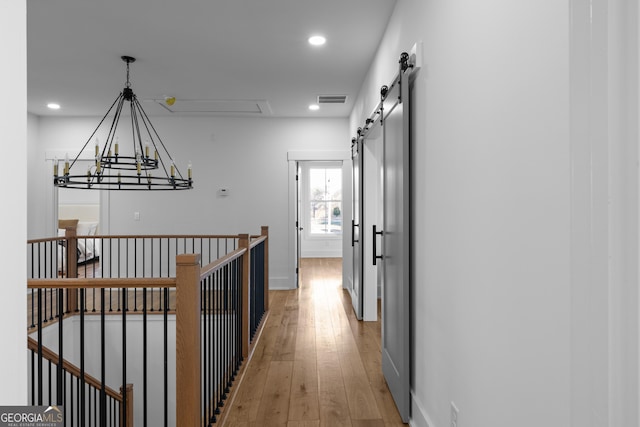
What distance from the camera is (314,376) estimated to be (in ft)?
9.89

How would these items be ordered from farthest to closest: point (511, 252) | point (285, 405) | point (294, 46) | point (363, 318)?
point (363, 318) → point (294, 46) → point (285, 405) → point (511, 252)

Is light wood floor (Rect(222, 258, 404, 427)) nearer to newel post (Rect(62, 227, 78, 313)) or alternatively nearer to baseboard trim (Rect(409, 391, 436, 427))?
baseboard trim (Rect(409, 391, 436, 427))

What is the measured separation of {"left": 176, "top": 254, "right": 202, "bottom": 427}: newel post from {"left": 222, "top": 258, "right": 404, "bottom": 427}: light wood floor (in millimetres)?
608

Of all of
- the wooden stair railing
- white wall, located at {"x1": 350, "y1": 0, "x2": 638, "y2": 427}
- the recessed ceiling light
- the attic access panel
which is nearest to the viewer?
white wall, located at {"x1": 350, "y1": 0, "x2": 638, "y2": 427}

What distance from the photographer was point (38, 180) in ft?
21.1

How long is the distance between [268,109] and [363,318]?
10.5 feet

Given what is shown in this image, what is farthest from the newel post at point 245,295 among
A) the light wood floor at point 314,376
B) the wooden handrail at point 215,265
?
the wooden handrail at point 215,265

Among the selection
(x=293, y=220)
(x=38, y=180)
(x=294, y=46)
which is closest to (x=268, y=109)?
(x=293, y=220)

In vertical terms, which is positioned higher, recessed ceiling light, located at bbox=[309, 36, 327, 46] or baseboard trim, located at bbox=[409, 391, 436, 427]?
recessed ceiling light, located at bbox=[309, 36, 327, 46]

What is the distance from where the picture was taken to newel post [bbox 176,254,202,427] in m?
1.81

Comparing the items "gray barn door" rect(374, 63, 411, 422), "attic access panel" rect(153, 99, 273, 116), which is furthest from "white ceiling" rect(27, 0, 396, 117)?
"gray barn door" rect(374, 63, 411, 422)
